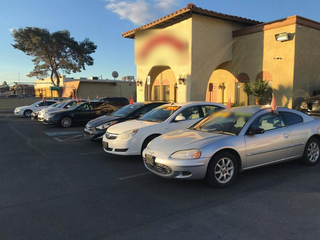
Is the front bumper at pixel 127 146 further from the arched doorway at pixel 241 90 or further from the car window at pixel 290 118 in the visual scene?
the arched doorway at pixel 241 90

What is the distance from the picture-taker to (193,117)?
295 inches

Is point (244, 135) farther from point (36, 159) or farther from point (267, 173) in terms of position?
point (36, 159)

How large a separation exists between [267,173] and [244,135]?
1180 mm

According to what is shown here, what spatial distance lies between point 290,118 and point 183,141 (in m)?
2.70

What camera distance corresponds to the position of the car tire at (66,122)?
45.1ft

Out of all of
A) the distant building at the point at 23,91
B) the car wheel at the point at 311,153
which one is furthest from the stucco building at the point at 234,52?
the distant building at the point at 23,91

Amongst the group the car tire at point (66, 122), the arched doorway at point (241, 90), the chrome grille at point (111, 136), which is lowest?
the car tire at point (66, 122)

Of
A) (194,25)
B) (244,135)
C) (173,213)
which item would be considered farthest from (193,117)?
(194,25)

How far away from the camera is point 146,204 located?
4074 mm

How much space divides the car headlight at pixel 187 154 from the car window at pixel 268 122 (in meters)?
1.50

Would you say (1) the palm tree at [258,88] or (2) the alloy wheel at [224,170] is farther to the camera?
(1) the palm tree at [258,88]

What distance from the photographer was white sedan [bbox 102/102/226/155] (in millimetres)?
6484

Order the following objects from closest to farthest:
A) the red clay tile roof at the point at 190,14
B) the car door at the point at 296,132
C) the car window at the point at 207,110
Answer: the car door at the point at 296,132 < the car window at the point at 207,110 < the red clay tile roof at the point at 190,14

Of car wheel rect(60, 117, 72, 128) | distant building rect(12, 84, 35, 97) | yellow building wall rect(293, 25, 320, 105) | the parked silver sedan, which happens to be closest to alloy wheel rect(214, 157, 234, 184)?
the parked silver sedan
